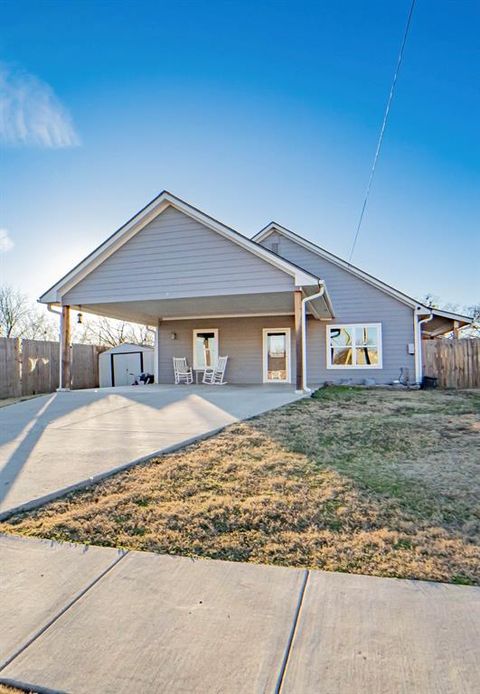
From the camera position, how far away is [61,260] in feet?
47.0

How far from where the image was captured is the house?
9.45 m

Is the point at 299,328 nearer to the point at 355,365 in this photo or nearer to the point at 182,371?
the point at 355,365

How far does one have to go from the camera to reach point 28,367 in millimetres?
11453

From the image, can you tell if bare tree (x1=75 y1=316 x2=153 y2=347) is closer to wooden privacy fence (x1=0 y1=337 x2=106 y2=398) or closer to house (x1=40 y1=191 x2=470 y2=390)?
wooden privacy fence (x1=0 y1=337 x2=106 y2=398)

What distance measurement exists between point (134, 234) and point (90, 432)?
659 centimetres

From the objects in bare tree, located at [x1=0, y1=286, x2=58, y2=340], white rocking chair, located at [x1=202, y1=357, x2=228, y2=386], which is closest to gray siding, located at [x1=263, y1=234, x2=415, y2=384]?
white rocking chair, located at [x1=202, y1=357, x2=228, y2=386]

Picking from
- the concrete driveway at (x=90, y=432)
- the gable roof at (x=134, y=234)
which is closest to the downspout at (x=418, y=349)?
the gable roof at (x=134, y=234)

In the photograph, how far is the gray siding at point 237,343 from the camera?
43.1 feet

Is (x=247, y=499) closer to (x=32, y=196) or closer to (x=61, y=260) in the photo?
(x=32, y=196)

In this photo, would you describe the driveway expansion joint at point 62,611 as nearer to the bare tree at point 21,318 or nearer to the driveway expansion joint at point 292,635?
the driveway expansion joint at point 292,635

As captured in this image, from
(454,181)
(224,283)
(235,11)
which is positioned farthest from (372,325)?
(235,11)

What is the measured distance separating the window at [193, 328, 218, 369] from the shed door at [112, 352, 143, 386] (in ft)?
10.1

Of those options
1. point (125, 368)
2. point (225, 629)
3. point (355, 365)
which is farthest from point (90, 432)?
point (125, 368)

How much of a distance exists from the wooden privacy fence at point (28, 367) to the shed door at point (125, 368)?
1.63 m
